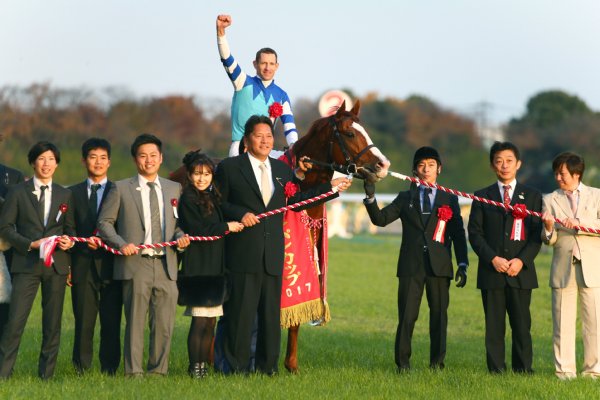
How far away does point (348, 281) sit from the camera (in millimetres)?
21797

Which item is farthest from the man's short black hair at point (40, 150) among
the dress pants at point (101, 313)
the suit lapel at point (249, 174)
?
the suit lapel at point (249, 174)

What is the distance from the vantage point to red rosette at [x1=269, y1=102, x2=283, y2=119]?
995 cm

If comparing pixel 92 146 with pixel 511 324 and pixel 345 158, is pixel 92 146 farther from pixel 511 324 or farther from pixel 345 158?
pixel 511 324

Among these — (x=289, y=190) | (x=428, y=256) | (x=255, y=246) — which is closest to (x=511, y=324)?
(x=428, y=256)

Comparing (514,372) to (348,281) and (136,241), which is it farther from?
(348,281)

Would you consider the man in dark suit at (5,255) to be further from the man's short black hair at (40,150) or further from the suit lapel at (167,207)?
the suit lapel at (167,207)

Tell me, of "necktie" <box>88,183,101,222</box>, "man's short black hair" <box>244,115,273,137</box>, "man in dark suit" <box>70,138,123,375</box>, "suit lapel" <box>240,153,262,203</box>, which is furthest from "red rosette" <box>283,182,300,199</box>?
"necktie" <box>88,183,101,222</box>

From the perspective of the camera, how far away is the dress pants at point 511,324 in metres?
9.39

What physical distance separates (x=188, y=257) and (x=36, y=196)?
1.40 metres

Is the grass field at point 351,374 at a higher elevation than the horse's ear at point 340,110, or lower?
lower

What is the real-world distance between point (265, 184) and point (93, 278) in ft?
5.78

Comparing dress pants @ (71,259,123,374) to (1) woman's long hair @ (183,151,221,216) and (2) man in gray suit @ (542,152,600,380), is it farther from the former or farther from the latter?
(2) man in gray suit @ (542,152,600,380)

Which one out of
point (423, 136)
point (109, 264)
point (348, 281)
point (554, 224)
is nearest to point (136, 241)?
point (109, 264)

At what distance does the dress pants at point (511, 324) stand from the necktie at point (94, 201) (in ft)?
12.0
